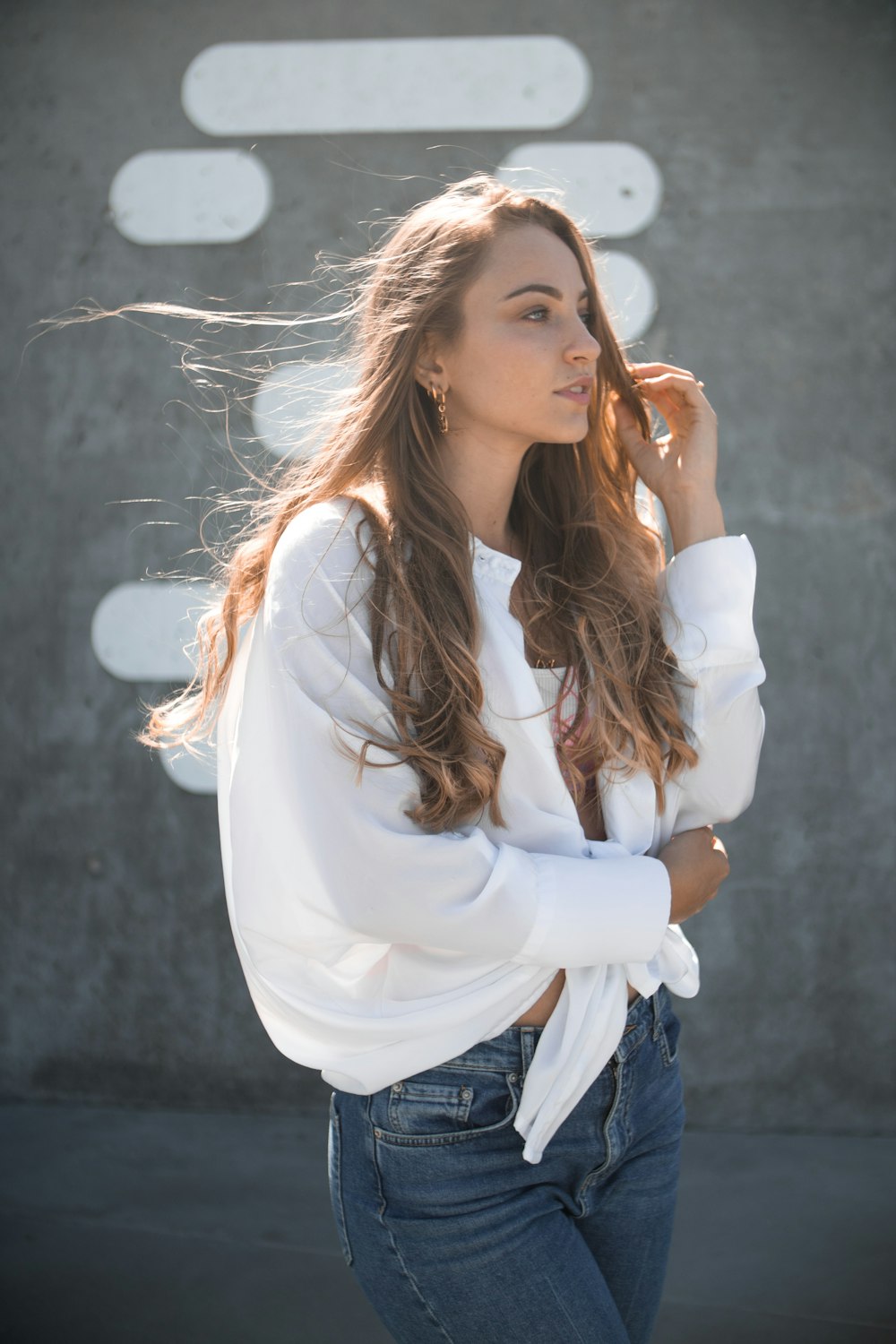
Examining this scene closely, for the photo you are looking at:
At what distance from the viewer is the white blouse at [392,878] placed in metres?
1.16

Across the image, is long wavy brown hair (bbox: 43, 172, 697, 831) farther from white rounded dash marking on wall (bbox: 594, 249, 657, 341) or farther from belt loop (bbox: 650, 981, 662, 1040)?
white rounded dash marking on wall (bbox: 594, 249, 657, 341)

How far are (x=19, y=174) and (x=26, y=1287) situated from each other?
2.66 meters

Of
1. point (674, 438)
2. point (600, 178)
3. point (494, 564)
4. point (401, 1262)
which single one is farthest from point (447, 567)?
point (600, 178)

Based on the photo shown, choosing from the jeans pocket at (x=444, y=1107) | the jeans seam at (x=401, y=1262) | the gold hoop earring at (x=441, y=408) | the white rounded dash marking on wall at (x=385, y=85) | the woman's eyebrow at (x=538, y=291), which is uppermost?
the white rounded dash marking on wall at (x=385, y=85)

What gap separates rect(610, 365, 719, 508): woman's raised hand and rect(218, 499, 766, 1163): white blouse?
373 millimetres

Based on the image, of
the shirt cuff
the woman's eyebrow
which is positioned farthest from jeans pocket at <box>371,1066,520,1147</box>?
the woman's eyebrow

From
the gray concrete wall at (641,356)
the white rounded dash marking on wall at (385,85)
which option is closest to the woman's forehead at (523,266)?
the gray concrete wall at (641,356)

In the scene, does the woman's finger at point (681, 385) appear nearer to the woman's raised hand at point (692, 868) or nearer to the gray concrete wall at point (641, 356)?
the woman's raised hand at point (692, 868)

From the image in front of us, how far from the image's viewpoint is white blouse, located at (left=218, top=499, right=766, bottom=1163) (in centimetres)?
116

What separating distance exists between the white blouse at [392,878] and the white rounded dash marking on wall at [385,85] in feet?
6.77

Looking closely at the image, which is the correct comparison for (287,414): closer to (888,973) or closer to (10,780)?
(10,780)

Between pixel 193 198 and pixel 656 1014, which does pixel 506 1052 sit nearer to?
pixel 656 1014

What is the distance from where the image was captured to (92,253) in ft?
10.1

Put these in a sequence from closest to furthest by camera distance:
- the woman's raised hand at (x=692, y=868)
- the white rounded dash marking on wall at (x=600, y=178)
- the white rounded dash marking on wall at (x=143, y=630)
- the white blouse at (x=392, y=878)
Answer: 1. the white blouse at (x=392, y=878)
2. the woman's raised hand at (x=692, y=868)
3. the white rounded dash marking on wall at (x=600, y=178)
4. the white rounded dash marking on wall at (x=143, y=630)
